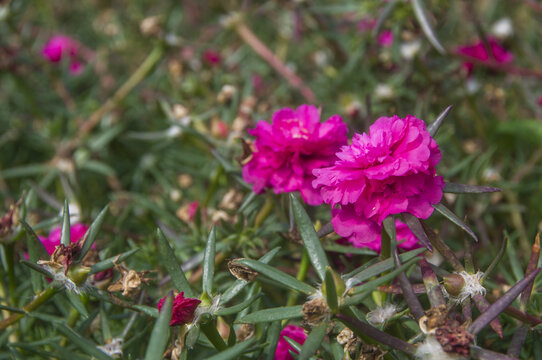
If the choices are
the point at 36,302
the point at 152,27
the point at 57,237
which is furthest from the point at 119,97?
the point at 36,302

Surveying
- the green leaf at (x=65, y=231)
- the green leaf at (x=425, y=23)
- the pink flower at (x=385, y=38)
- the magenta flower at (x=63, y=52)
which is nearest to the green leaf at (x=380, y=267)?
the green leaf at (x=65, y=231)

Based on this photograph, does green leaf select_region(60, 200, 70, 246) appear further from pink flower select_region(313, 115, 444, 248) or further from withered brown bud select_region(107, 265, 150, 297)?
pink flower select_region(313, 115, 444, 248)

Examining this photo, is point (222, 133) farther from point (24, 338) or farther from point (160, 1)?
point (160, 1)

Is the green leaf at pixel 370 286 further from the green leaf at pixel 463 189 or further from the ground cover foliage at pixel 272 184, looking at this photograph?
the green leaf at pixel 463 189

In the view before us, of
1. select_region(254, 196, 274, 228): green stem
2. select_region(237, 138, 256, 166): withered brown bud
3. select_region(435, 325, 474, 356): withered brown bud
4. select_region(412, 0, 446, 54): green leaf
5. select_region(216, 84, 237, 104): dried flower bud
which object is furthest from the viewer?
select_region(216, 84, 237, 104): dried flower bud

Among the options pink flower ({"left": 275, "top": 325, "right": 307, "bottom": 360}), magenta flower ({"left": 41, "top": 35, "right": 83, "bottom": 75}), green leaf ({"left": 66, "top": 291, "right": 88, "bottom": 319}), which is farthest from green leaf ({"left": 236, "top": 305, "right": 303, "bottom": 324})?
magenta flower ({"left": 41, "top": 35, "right": 83, "bottom": 75})

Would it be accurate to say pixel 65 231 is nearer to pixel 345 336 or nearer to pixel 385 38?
pixel 345 336

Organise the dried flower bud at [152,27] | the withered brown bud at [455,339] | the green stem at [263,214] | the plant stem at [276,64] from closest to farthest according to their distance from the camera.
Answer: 1. the withered brown bud at [455,339]
2. the green stem at [263,214]
3. the dried flower bud at [152,27]
4. the plant stem at [276,64]
